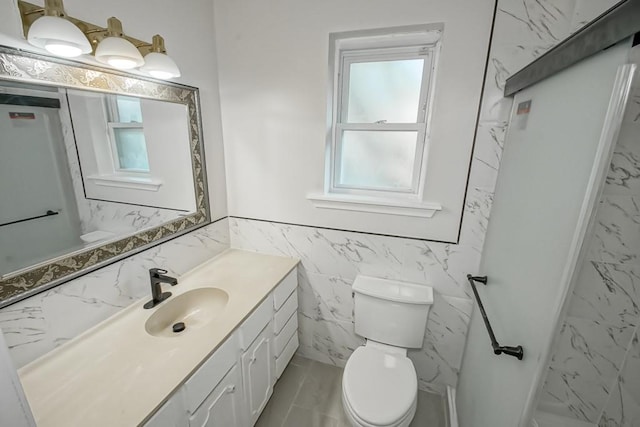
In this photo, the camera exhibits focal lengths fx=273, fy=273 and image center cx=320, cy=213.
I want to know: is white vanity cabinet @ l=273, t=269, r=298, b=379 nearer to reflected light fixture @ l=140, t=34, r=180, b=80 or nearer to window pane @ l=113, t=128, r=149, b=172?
window pane @ l=113, t=128, r=149, b=172

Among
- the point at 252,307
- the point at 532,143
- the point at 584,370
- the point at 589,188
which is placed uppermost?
the point at 532,143

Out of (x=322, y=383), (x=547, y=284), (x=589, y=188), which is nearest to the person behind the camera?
(x=589, y=188)

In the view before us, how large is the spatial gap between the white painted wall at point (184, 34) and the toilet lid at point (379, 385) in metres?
1.30

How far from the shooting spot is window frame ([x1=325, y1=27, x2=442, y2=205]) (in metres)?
1.48

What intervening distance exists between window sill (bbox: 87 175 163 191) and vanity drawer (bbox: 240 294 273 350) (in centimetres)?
84

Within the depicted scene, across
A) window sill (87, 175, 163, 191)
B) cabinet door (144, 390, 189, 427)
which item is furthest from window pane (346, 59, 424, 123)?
cabinet door (144, 390, 189, 427)

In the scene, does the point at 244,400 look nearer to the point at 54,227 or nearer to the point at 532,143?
the point at 54,227

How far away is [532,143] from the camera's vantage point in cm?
99

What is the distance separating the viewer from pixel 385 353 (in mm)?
1579

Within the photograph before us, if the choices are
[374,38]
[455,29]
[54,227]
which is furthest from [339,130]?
[54,227]

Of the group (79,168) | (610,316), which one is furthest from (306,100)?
(610,316)

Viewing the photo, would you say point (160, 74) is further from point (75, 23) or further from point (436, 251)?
point (436, 251)

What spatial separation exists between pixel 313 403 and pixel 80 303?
1.41 m

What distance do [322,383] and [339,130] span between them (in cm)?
171
